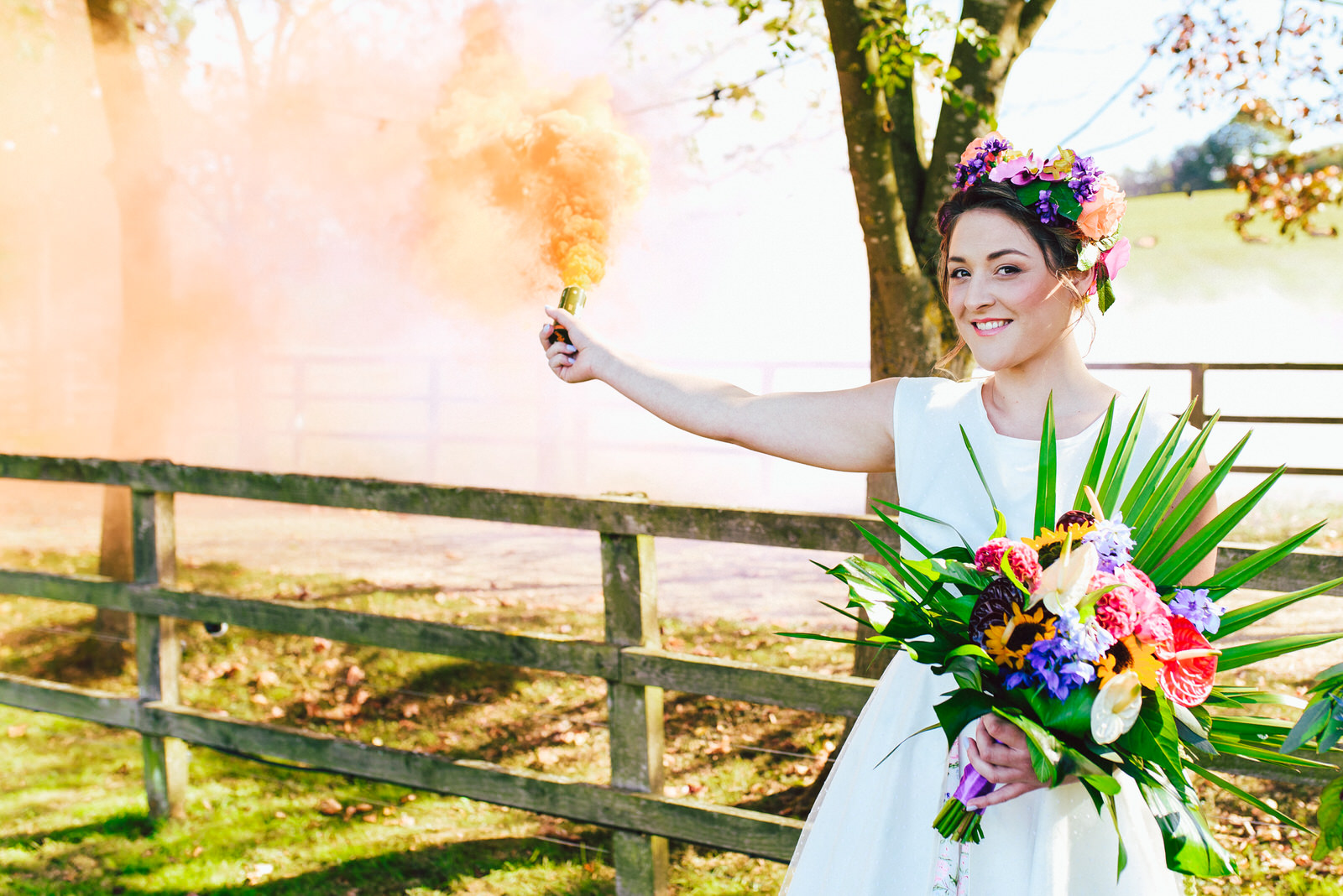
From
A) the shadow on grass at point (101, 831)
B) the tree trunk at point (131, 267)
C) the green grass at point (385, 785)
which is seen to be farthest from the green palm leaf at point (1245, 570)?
the tree trunk at point (131, 267)

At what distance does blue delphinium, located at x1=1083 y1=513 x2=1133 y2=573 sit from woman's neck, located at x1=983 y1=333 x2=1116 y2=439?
41cm

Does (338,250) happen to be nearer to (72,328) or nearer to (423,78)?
(423,78)

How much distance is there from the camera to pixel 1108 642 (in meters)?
1.22

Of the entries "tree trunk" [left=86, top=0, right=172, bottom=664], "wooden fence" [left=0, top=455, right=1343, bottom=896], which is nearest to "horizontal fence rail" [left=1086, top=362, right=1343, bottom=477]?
"wooden fence" [left=0, top=455, right=1343, bottom=896]

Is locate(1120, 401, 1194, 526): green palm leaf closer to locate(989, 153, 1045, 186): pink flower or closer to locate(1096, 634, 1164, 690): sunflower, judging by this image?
locate(1096, 634, 1164, 690): sunflower

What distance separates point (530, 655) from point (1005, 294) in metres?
1.80

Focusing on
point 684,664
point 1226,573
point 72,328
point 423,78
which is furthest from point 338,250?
point 1226,573

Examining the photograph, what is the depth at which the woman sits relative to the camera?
4.93 ft

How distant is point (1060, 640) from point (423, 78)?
7470 millimetres

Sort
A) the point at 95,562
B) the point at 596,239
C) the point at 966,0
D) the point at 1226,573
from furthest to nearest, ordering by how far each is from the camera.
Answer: the point at 95,562
the point at 966,0
the point at 596,239
the point at 1226,573

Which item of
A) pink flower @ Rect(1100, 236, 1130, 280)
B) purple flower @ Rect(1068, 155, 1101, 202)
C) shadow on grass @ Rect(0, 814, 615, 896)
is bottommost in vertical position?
shadow on grass @ Rect(0, 814, 615, 896)

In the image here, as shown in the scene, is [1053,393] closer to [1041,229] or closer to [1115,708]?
[1041,229]

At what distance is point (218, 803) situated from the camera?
12.5 feet

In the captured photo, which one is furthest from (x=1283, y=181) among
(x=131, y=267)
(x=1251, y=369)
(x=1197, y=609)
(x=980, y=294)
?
(x=131, y=267)
